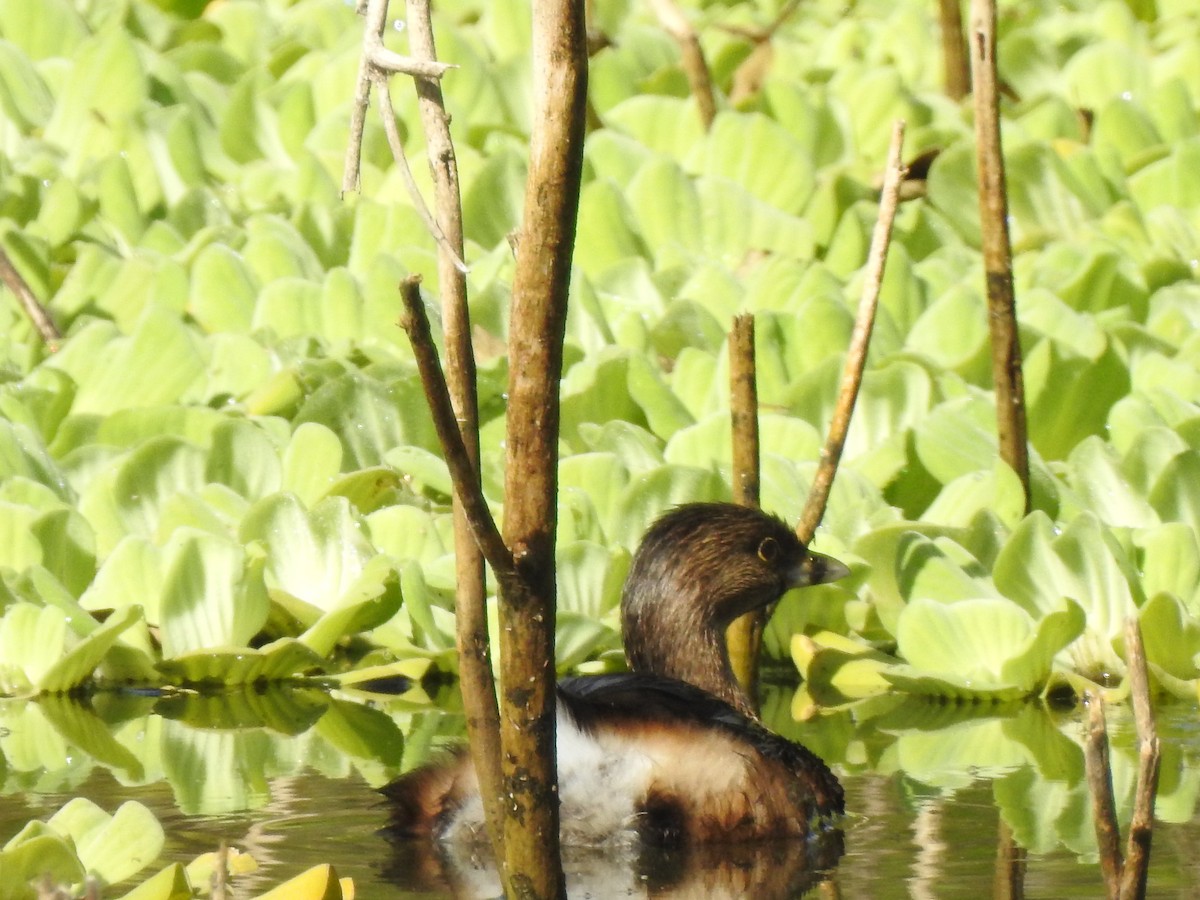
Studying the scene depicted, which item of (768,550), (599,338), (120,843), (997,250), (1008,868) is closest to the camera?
(120,843)

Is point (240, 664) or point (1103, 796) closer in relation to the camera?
point (1103, 796)

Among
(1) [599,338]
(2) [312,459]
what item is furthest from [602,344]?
(2) [312,459]

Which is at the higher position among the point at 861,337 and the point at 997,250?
the point at 997,250

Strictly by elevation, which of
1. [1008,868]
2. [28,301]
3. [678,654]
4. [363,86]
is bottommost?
[1008,868]

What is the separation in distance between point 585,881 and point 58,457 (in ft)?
7.22

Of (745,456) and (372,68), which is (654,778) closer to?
(745,456)

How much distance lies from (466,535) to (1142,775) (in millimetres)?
710

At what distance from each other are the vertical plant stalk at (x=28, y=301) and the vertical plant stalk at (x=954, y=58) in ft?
9.64

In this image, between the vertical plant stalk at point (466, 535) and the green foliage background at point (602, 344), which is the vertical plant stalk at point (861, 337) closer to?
the green foliage background at point (602, 344)

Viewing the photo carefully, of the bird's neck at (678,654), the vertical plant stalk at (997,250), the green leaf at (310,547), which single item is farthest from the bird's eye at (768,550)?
the green leaf at (310,547)

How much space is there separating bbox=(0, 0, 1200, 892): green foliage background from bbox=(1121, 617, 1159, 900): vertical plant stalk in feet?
6.35

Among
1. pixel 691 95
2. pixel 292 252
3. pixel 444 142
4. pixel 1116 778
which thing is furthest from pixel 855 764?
pixel 691 95

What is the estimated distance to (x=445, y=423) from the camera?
6.19 ft

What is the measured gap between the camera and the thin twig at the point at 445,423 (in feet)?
6.11
